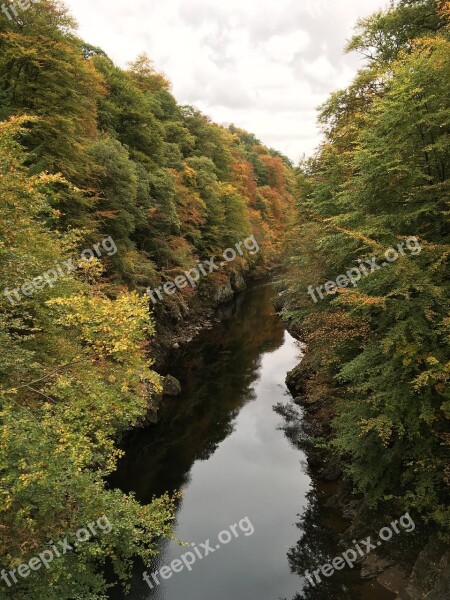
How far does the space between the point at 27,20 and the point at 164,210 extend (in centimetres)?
1143

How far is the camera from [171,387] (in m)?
20.9

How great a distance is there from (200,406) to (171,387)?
1877mm

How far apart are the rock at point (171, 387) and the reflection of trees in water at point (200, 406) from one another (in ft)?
1.43

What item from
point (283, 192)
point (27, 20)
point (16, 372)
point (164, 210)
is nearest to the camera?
point (16, 372)

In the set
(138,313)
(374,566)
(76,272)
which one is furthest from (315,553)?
(76,272)

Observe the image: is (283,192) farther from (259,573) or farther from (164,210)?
(259,573)

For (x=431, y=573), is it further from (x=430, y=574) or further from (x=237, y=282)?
(x=237, y=282)

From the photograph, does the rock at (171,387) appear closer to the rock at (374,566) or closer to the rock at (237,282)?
the rock at (374,566)

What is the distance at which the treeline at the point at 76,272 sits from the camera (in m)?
6.51

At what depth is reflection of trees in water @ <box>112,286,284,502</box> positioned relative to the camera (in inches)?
598

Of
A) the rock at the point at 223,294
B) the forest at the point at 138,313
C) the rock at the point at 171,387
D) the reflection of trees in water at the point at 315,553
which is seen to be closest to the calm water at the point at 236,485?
the reflection of trees in water at the point at 315,553

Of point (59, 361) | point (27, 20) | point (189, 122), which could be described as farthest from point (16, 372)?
point (189, 122)

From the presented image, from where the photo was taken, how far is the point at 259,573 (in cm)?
1087

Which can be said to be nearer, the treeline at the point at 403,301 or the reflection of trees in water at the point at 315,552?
the treeline at the point at 403,301
